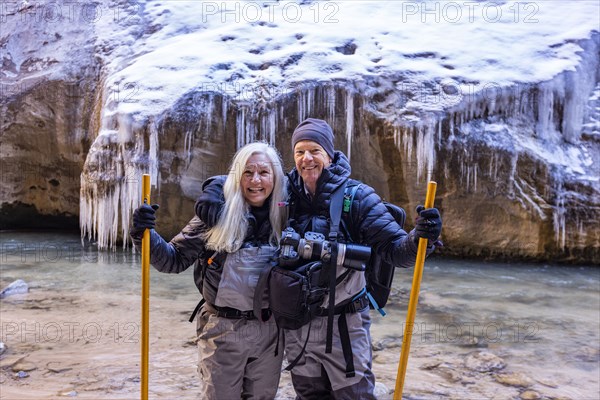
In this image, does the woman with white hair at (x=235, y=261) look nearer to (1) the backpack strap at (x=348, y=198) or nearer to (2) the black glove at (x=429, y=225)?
(1) the backpack strap at (x=348, y=198)

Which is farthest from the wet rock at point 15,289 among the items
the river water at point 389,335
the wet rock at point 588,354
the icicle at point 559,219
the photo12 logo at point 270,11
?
the icicle at point 559,219

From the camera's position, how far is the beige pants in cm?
216

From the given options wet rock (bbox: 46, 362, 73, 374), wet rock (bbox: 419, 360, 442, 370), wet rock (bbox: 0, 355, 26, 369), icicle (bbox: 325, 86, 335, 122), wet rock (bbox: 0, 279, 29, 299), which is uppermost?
icicle (bbox: 325, 86, 335, 122)

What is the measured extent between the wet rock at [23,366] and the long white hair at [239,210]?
2.33m

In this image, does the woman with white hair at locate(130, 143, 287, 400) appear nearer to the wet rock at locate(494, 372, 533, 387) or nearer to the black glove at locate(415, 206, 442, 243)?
the black glove at locate(415, 206, 442, 243)

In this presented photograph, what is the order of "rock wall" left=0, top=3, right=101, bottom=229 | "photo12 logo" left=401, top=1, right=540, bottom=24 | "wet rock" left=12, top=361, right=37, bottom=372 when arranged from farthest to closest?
1. "rock wall" left=0, top=3, right=101, bottom=229
2. "photo12 logo" left=401, top=1, right=540, bottom=24
3. "wet rock" left=12, top=361, right=37, bottom=372

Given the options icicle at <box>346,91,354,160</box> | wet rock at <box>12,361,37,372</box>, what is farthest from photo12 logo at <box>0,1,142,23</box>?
wet rock at <box>12,361,37,372</box>

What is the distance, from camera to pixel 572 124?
782 centimetres

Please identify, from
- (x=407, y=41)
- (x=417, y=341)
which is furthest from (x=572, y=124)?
(x=417, y=341)

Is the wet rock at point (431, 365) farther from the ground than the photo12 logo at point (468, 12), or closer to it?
closer to it

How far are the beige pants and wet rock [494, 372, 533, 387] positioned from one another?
2151mm

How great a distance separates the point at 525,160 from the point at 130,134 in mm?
5793

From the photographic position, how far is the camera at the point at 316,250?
6.92 feet

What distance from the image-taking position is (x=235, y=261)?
2.21 m
